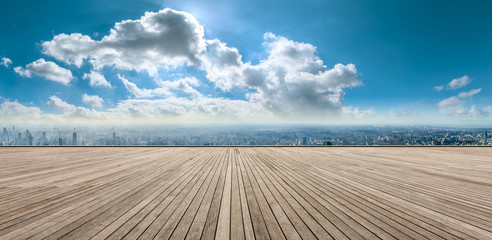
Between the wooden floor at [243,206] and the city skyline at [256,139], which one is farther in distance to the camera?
the city skyline at [256,139]

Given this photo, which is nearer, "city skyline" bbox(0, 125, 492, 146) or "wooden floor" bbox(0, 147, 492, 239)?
"wooden floor" bbox(0, 147, 492, 239)

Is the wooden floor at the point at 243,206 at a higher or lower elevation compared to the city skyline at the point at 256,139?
lower

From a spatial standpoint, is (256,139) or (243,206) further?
(256,139)

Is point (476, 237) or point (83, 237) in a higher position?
point (83, 237)

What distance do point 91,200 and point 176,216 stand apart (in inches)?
67.0

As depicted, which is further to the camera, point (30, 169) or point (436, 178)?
point (30, 169)

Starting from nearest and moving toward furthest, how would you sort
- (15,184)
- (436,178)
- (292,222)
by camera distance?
(292,222)
(15,184)
(436,178)

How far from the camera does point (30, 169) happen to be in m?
5.38

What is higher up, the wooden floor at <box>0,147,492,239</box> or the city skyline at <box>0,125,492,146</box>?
the city skyline at <box>0,125,492,146</box>

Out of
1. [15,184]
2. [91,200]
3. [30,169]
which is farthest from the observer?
[30,169]

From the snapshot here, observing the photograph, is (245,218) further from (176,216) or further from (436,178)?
(436,178)

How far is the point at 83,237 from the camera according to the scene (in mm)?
2062

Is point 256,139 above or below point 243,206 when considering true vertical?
above

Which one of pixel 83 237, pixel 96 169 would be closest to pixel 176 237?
pixel 83 237
